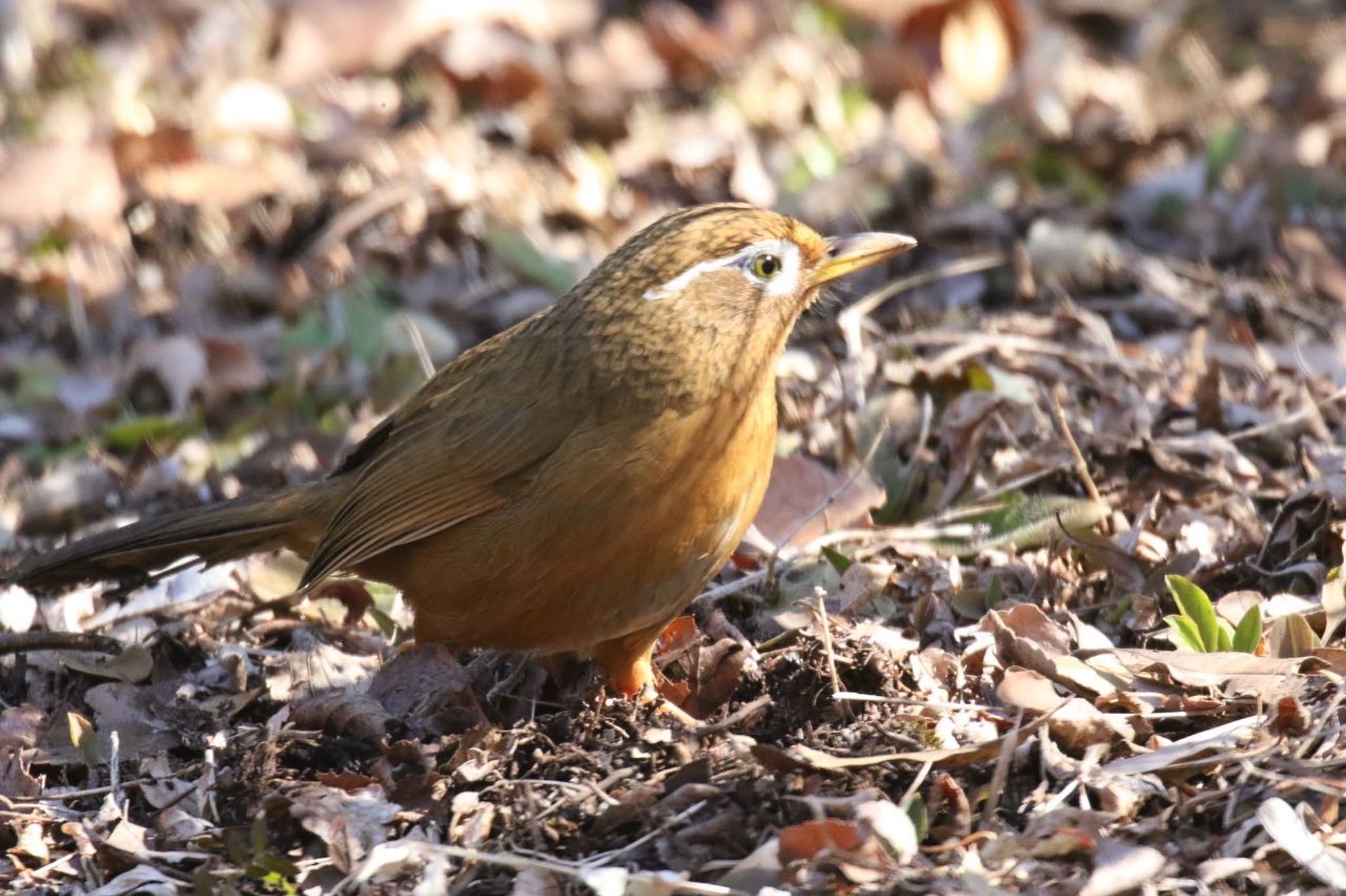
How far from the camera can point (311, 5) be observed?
988cm

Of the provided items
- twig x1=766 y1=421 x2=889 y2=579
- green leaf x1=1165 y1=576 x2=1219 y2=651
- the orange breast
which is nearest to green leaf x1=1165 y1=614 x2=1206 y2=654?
green leaf x1=1165 y1=576 x2=1219 y2=651

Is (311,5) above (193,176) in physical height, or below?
above

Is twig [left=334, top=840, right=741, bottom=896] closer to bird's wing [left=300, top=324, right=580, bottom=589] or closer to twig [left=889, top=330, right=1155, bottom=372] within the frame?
bird's wing [left=300, top=324, right=580, bottom=589]

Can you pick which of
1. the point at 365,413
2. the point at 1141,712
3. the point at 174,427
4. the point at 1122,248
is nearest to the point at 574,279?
the point at 365,413

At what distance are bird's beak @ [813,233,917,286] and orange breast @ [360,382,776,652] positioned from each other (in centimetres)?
49

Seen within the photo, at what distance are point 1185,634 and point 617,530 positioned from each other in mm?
1572

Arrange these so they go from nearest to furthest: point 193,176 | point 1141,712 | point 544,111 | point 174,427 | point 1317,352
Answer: point 1141,712 < point 1317,352 < point 174,427 < point 193,176 < point 544,111

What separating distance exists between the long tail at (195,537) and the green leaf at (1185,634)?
272 centimetres

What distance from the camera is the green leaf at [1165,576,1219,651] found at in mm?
4656

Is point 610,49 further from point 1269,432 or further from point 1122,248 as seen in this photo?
point 1269,432

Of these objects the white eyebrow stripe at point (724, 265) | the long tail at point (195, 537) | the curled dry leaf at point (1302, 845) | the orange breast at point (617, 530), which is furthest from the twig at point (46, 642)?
the curled dry leaf at point (1302, 845)

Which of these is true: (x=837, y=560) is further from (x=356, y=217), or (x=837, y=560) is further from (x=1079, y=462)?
(x=356, y=217)

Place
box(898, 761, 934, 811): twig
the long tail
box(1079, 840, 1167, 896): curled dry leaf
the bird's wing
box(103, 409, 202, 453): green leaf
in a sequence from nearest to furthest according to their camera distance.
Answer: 1. box(1079, 840, 1167, 896): curled dry leaf
2. box(898, 761, 934, 811): twig
3. the bird's wing
4. the long tail
5. box(103, 409, 202, 453): green leaf

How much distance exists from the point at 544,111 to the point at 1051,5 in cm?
327
